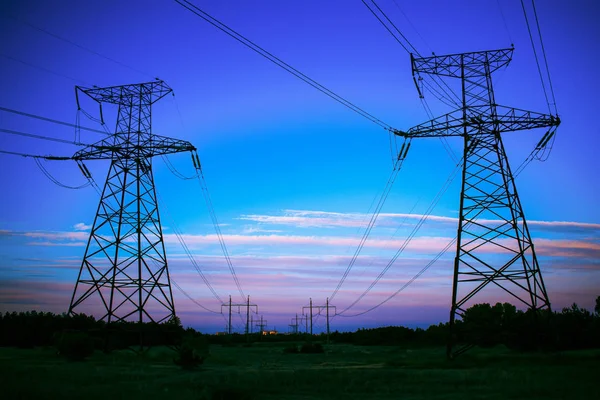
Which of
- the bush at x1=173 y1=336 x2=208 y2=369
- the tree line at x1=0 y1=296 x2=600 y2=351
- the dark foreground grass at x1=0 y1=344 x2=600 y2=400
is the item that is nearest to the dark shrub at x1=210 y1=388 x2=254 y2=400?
the dark foreground grass at x1=0 y1=344 x2=600 y2=400

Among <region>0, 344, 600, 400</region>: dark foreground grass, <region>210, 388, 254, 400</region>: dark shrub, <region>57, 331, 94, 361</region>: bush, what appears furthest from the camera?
<region>57, 331, 94, 361</region>: bush

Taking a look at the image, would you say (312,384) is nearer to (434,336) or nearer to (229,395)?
(229,395)

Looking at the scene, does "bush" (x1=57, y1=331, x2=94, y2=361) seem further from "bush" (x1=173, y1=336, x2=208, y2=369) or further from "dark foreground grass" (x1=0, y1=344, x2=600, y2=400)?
"dark foreground grass" (x1=0, y1=344, x2=600, y2=400)

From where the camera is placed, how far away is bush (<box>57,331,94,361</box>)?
33125mm

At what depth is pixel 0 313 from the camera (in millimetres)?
72812

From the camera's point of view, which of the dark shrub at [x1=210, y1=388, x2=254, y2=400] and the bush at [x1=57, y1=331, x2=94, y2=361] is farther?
the bush at [x1=57, y1=331, x2=94, y2=361]

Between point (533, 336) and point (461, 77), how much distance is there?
61.6 ft

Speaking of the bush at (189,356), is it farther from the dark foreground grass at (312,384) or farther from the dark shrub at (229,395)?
the dark shrub at (229,395)

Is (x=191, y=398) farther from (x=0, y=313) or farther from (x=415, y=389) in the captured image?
(x=0, y=313)

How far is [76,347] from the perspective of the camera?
3322 cm

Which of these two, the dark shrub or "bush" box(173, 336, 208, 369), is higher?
"bush" box(173, 336, 208, 369)

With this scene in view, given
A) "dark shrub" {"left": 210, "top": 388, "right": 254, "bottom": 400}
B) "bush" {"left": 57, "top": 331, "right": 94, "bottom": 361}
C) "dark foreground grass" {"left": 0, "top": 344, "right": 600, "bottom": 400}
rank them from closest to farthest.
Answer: "dark shrub" {"left": 210, "top": 388, "right": 254, "bottom": 400}
"dark foreground grass" {"left": 0, "top": 344, "right": 600, "bottom": 400}
"bush" {"left": 57, "top": 331, "right": 94, "bottom": 361}

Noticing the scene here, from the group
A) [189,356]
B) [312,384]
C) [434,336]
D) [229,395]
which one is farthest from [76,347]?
[434,336]

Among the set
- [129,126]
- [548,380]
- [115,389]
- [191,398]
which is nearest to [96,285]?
[129,126]
